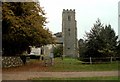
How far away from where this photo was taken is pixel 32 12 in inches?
1390

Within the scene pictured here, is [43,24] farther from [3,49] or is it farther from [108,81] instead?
[108,81]

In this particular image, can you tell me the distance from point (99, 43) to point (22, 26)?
10.4 m

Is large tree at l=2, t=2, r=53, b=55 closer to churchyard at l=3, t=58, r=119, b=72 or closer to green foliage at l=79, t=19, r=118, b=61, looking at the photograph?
churchyard at l=3, t=58, r=119, b=72

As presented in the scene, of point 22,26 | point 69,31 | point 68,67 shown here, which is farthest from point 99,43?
point 69,31

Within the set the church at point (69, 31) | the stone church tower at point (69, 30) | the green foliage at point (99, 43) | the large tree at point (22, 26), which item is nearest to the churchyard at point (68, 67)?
the large tree at point (22, 26)

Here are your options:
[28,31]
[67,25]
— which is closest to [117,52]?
[28,31]

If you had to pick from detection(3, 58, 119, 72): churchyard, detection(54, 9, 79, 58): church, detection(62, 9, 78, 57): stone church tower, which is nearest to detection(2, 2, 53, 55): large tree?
detection(3, 58, 119, 72): churchyard

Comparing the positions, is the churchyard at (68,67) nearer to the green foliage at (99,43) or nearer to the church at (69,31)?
the green foliage at (99,43)

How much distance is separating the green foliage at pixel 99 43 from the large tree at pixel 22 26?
4609mm

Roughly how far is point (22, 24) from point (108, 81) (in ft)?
54.6

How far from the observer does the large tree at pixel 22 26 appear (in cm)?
3159

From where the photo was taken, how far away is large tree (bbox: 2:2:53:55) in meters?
31.6

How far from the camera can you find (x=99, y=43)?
1513 inches

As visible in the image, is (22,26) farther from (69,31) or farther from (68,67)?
(69,31)
